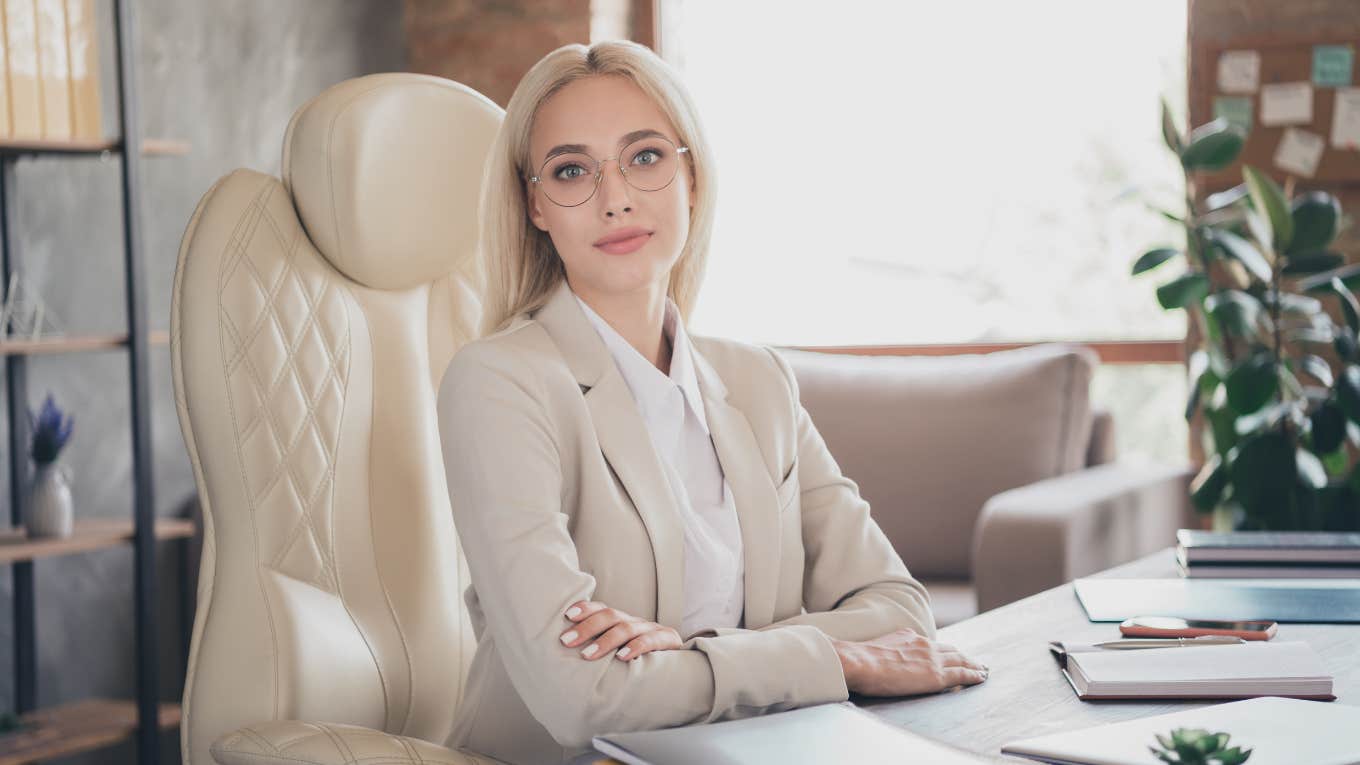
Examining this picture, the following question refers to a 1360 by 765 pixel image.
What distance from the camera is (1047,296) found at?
3.96 metres

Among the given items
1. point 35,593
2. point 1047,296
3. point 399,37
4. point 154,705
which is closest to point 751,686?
point 154,705

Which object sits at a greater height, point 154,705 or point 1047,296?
point 1047,296

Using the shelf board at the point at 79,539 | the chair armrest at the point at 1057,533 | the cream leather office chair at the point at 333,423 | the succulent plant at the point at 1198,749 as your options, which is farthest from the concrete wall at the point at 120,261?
the succulent plant at the point at 1198,749

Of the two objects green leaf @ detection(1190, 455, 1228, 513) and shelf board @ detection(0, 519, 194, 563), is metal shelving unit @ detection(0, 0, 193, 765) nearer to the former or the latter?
shelf board @ detection(0, 519, 194, 563)

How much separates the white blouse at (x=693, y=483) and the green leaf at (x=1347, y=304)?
201cm

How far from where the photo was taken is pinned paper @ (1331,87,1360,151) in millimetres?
3520

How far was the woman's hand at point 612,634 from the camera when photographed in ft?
3.91

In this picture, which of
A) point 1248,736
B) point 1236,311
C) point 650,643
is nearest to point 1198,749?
point 1248,736

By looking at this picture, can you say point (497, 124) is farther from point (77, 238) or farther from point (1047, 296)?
point (1047, 296)

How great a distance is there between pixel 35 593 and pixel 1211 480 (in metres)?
2.64

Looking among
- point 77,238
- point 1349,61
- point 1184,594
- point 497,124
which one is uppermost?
point 1349,61

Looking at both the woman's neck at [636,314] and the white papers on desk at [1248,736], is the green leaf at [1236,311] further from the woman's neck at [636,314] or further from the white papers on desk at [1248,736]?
the white papers on desk at [1248,736]

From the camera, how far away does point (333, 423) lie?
1512 millimetres

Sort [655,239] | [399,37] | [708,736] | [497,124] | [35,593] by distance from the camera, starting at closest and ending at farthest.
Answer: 1. [708,736]
2. [655,239]
3. [497,124]
4. [35,593]
5. [399,37]
